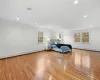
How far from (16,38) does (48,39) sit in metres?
3.69

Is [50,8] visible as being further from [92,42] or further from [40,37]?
[92,42]

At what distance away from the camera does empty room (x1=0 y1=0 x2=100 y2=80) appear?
2341 millimetres

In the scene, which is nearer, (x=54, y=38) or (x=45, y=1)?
(x=45, y=1)

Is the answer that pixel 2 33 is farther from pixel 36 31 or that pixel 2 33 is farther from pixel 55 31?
pixel 55 31

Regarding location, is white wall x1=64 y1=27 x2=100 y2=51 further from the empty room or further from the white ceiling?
the white ceiling

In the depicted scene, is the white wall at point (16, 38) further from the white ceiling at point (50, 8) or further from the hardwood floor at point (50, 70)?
the hardwood floor at point (50, 70)

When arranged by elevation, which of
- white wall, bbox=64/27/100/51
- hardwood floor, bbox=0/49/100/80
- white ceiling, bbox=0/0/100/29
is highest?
white ceiling, bbox=0/0/100/29

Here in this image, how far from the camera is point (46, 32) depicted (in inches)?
305

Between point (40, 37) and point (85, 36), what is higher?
point (85, 36)

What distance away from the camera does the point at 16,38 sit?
486cm

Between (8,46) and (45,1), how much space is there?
3857 millimetres

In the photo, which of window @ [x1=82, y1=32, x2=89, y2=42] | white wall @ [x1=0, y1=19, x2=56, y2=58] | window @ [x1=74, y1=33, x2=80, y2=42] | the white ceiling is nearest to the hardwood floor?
white wall @ [x1=0, y1=19, x2=56, y2=58]

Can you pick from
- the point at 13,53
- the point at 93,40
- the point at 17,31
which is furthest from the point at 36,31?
the point at 93,40

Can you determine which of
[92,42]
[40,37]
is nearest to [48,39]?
[40,37]
